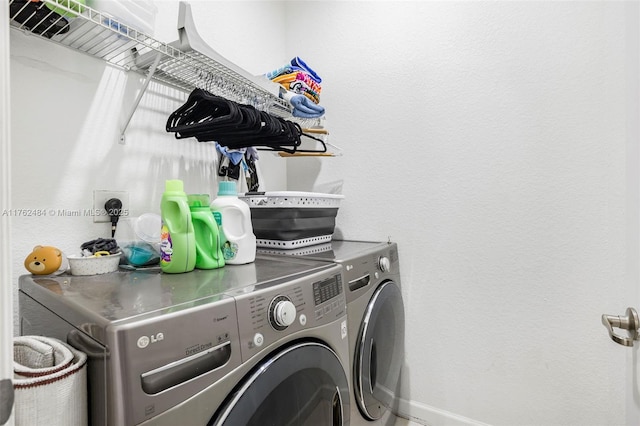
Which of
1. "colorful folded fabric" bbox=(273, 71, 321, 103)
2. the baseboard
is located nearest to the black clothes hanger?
"colorful folded fabric" bbox=(273, 71, 321, 103)

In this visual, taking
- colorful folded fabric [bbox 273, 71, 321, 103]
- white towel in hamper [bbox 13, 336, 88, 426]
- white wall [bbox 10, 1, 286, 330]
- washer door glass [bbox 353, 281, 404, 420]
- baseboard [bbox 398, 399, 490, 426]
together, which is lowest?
baseboard [bbox 398, 399, 490, 426]

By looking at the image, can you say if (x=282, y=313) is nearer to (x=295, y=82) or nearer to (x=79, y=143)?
(x=79, y=143)

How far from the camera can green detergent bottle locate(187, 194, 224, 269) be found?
996 millimetres

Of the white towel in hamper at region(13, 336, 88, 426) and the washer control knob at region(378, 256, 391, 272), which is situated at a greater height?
the washer control knob at region(378, 256, 391, 272)

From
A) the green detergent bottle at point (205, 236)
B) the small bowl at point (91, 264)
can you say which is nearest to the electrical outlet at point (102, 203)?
the small bowl at point (91, 264)

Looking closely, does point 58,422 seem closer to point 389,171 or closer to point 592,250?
point 389,171

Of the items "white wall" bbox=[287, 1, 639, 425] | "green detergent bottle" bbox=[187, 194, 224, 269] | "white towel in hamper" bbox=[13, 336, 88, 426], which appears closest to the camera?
"white towel in hamper" bbox=[13, 336, 88, 426]

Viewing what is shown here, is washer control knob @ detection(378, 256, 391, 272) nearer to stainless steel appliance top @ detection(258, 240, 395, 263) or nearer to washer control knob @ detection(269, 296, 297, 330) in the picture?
stainless steel appliance top @ detection(258, 240, 395, 263)

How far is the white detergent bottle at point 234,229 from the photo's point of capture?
1092 millimetres

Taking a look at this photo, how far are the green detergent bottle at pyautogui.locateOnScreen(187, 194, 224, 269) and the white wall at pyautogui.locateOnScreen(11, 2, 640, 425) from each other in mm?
393

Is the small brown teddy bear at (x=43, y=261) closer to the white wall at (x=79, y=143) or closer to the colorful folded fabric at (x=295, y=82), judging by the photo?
the white wall at (x=79, y=143)

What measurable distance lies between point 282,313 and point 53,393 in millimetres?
420

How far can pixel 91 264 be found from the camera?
3.03 feet

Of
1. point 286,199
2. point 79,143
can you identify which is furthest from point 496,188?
point 79,143
